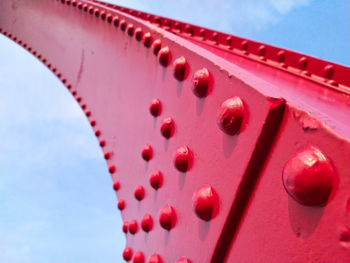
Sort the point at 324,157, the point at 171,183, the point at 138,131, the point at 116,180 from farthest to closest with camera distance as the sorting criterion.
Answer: the point at 116,180
the point at 138,131
the point at 171,183
the point at 324,157

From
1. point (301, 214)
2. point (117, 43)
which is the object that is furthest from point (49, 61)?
point (301, 214)

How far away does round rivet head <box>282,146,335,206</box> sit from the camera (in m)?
0.40

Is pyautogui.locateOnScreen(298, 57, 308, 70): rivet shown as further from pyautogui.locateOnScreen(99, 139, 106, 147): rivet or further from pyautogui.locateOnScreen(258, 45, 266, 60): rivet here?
pyautogui.locateOnScreen(99, 139, 106, 147): rivet

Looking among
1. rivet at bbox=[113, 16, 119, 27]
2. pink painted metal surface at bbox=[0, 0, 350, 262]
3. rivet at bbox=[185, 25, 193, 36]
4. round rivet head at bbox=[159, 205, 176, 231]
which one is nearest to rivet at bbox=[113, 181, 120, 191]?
pink painted metal surface at bbox=[0, 0, 350, 262]

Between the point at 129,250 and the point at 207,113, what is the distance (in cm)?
66

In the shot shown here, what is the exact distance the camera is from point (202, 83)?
2.42 feet

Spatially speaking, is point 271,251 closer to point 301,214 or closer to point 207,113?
point 301,214

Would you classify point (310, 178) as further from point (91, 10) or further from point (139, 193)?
point (91, 10)

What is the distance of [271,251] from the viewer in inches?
18.4

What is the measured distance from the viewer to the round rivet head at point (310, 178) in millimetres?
396

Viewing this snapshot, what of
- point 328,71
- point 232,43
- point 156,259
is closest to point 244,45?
point 232,43

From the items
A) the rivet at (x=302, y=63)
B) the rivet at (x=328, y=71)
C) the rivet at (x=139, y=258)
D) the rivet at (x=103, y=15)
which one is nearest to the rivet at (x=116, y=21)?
the rivet at (x=103, y=15)

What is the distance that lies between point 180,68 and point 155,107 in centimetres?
22

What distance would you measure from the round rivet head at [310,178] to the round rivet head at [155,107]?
0.69 metres
